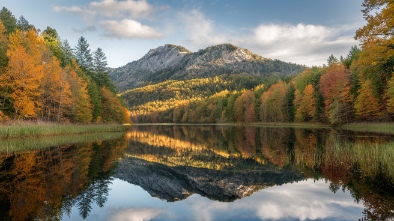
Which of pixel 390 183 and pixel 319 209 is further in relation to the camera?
pixel 390 183

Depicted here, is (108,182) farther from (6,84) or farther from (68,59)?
(68,59)

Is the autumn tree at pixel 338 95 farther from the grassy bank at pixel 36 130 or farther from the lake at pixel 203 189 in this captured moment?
the grassy bank at pixel 36 130

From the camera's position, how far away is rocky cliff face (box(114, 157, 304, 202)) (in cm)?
1126

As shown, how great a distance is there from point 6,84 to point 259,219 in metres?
37.7

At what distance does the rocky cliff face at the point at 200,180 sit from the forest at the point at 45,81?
27.2 m

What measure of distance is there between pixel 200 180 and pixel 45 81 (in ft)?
128

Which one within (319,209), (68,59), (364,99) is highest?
(68,59)

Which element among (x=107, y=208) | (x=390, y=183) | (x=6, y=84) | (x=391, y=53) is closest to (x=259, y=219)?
(x=107, y=208)

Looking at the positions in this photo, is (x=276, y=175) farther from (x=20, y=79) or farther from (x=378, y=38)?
(x=20, y=79)

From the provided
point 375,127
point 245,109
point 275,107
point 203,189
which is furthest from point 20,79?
point 245,109

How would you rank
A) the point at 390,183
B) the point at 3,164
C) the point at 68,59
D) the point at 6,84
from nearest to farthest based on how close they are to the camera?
the point at 390,183 → the point at 3,164 → the point at 6,84 → the point at 68,59

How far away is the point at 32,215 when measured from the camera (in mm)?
7695

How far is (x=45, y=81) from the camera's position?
43500mm

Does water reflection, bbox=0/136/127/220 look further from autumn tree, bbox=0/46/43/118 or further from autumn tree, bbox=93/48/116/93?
autumn tree, bbox=93/48/116/93
